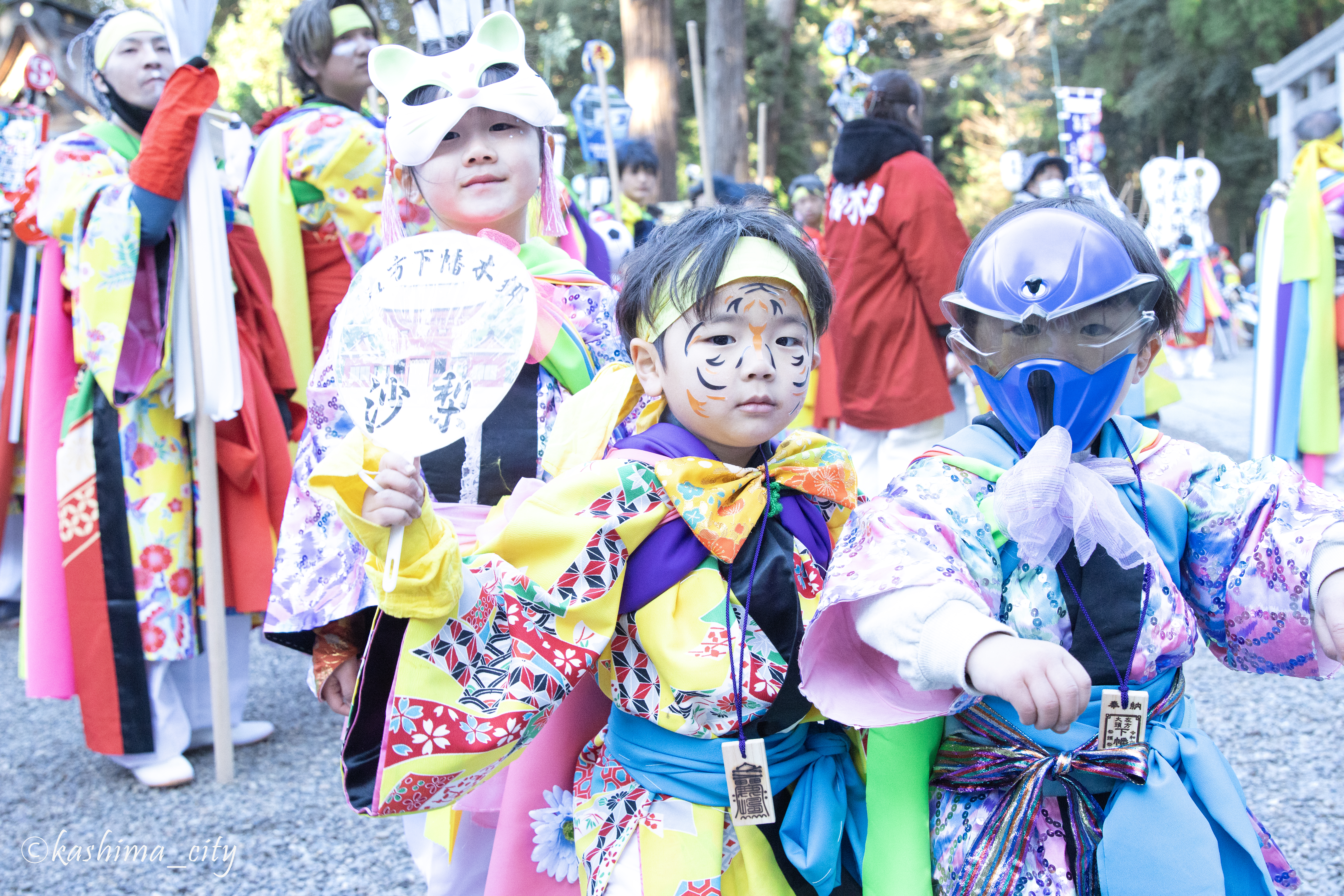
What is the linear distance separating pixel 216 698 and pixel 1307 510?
8.92 ft

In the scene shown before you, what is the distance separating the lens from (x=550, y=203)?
2021 millimetres

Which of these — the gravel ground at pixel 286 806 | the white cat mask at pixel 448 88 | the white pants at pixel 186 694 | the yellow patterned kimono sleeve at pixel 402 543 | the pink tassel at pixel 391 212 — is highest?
the white cat mask at pixel 448 88

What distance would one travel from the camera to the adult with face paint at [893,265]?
4.36m

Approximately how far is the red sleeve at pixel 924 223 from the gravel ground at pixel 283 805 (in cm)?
176

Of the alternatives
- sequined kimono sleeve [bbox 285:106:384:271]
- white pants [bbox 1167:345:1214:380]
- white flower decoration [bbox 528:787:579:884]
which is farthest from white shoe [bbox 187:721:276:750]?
white pants [bbox 1167:345:1214:380]

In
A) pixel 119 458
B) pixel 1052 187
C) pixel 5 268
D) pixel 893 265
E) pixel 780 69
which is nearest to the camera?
pixel 119 458

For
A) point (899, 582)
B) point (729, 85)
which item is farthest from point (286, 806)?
point (729, 85)

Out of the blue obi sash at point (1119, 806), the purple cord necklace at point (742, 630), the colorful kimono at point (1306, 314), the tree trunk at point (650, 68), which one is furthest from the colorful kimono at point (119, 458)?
the tree trunk at point (650, 68)

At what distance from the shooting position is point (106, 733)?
10.2ft

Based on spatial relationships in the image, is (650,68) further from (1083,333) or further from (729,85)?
(1083,333)

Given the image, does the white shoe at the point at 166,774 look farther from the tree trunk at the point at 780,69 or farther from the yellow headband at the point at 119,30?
the tree trunk at the point at 780,69

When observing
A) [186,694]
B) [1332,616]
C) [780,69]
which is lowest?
[186,694]

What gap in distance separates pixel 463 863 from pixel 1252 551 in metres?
1.30

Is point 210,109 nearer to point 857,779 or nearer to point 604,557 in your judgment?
point 604,557
